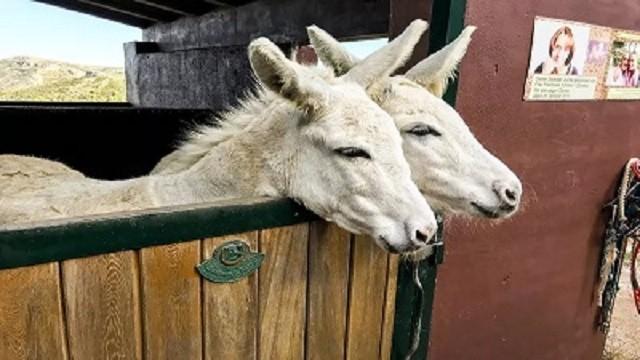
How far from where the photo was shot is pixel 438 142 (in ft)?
5.02

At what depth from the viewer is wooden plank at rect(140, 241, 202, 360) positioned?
1.14 meters

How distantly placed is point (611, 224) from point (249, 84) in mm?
2532

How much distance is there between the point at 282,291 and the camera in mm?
1353

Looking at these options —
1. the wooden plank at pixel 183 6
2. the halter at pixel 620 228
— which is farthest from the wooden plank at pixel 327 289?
the wooden plank at pixel 183 6

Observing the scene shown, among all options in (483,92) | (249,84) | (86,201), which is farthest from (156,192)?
(249,84)

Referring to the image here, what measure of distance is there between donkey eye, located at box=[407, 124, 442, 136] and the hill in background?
488 cm

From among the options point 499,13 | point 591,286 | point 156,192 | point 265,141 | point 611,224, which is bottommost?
point 591,286

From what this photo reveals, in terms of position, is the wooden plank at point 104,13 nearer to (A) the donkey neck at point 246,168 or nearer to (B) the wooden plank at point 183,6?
(B) the wooden plank at point 183,6

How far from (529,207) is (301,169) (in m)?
1.48

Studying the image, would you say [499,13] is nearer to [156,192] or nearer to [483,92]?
[483,92]

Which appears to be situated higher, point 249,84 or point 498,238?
point 249,84

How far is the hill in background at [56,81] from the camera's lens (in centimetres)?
555

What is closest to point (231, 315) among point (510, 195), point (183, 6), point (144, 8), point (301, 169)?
point (301, 169)

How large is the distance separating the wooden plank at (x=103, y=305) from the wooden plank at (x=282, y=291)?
1.06 ft
